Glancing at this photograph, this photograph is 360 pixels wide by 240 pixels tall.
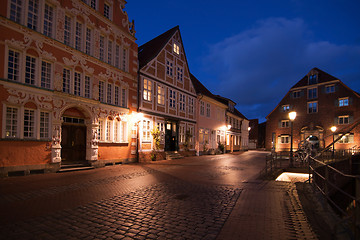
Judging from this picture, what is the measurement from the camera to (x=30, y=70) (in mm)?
10617

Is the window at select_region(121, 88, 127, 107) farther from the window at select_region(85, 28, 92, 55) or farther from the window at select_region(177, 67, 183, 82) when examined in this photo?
the window at select_region(177, 67, 183, 82)

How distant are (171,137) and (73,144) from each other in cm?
1019

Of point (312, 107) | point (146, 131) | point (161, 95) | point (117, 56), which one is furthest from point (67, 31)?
point (312, 107)

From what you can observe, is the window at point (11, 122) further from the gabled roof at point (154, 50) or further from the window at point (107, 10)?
the gabled roof at point (154, 50)

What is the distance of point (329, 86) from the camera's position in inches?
1300

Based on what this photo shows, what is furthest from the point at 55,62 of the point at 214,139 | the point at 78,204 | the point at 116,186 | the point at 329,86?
the point at 329,86

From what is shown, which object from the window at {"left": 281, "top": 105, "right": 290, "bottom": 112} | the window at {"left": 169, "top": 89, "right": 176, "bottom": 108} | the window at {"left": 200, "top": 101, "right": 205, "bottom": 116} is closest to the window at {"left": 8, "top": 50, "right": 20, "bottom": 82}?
the window at {"left": 169, "top": 89, "right": 176, "bottom": 108}

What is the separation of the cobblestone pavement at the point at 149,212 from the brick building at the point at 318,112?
29.5 meters

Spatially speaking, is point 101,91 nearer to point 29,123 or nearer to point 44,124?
point 44,124

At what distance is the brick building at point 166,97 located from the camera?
18.3m

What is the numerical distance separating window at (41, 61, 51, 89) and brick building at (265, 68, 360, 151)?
32.9m

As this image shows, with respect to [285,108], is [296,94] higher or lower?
higher

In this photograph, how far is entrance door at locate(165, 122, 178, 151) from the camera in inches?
824

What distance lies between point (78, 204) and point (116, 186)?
2.37 m
